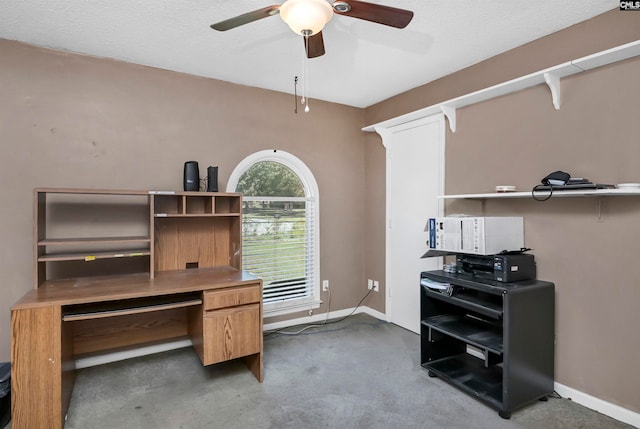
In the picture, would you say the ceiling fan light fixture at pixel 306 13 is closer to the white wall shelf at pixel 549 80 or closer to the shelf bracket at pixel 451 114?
the white wall shelf at pixel 549 80

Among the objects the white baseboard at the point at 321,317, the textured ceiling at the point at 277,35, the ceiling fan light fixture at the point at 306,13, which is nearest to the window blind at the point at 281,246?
the white baseboard at the point at 321,317

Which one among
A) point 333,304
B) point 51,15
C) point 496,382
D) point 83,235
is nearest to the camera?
point 51,15

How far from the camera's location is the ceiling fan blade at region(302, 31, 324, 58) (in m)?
1.87

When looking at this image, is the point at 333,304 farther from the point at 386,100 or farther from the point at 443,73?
the point at 443,73

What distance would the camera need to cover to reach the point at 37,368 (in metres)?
1.95

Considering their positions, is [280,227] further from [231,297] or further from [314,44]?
[314,44]

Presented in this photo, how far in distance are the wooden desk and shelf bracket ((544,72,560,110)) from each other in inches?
96.4

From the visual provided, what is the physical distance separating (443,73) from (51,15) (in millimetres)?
2991

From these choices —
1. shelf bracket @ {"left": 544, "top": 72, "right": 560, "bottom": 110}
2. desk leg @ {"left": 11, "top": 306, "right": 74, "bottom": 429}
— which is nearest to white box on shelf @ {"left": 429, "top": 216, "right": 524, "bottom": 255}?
shelf bracket @ {"left": 544, "top": 72, "right": 560, "bottom": 110}

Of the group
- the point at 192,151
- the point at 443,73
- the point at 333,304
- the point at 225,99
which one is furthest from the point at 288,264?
the point at 443,73

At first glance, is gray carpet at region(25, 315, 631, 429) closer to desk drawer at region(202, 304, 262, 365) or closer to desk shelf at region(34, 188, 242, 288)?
desk drawer at region(202, 304, 262, 365)

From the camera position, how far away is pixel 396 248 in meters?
3.84

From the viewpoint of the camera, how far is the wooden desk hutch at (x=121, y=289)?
1.96m

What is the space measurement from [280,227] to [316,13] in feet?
8.05
